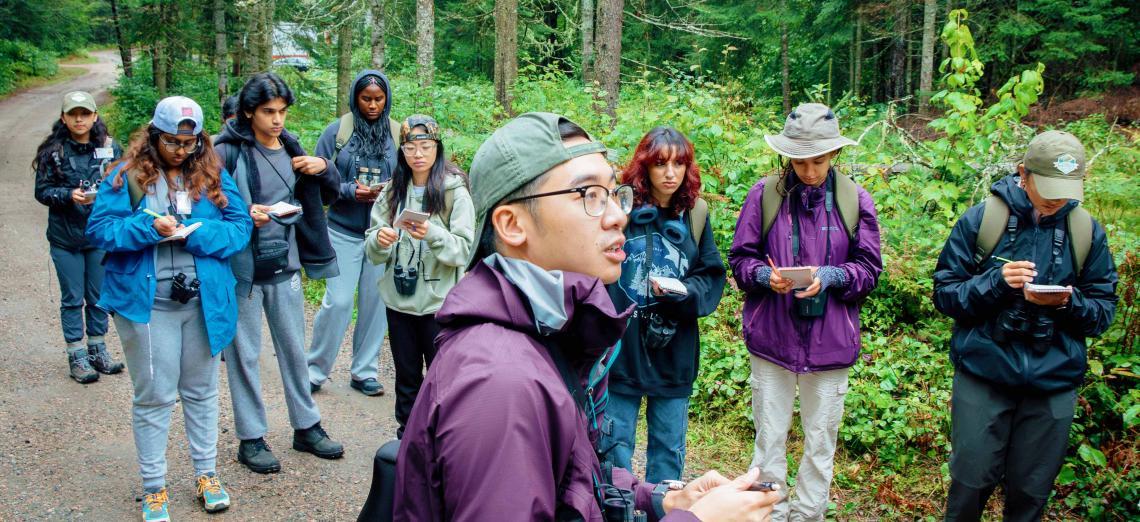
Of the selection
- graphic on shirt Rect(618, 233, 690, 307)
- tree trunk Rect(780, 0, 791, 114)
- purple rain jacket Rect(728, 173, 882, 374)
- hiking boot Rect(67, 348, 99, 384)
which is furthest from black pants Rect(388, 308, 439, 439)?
tree trunk Rect(780, 0, 791, 114)

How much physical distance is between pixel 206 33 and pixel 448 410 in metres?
23.3

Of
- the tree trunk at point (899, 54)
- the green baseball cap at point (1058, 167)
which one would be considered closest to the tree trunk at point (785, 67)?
the tree trunk at point (899, 54)

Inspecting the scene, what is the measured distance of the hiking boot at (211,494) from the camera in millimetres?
4656

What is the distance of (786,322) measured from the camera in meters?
4.62

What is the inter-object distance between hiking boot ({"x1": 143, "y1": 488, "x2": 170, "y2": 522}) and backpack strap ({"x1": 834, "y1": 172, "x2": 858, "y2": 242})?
4.11 metres

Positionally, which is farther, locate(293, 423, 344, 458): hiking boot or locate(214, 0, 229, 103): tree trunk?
locate(214, 0, 229, 103): tree trunk

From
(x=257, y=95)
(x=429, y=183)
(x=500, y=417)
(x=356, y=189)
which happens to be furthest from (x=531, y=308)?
(x=356, y=189)

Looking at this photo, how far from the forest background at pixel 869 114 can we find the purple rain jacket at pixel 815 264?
1193 millimetres

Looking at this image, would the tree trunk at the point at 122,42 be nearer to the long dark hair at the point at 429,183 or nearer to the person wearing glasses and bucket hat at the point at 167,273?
the long dark hair at the point at 429,183

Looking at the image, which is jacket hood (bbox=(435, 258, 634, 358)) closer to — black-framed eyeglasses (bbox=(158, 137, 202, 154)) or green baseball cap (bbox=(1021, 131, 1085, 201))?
green baseball cap (bbox=(1021, 131, 1085, 201))

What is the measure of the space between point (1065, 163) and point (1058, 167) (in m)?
0.04

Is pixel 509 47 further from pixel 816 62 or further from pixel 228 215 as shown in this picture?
pixel 816 62

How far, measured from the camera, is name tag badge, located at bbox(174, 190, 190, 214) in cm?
444

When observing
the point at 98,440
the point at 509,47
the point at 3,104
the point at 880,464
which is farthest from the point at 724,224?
the point at 3,104
